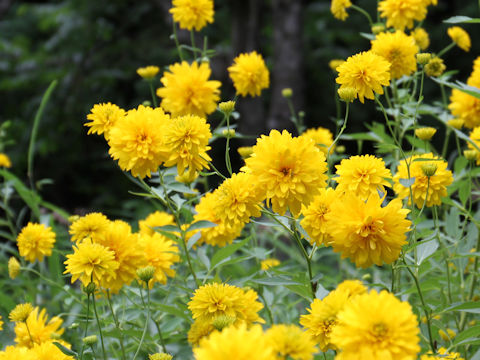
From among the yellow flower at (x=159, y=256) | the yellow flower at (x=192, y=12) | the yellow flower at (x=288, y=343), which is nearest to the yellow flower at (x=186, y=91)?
the yellow flower at (x=192, y=12)

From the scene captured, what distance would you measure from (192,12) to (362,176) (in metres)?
1.15

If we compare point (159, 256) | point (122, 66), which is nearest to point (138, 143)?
point (159, 256)

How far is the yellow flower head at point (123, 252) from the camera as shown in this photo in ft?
5.00

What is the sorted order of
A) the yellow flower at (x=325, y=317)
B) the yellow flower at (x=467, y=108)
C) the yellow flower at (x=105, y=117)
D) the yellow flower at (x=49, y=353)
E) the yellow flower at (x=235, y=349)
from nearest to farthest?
the yellow flower at (x=235, y=349), the yellow flower at (x=325, y=317), the yellow flower at (x=49, y=353), the yellow flower at (x=105, y=117), the yellow flower at (x=467, y=108)

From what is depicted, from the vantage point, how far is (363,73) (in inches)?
54.4

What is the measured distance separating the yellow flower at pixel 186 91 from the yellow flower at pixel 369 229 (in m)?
0.92

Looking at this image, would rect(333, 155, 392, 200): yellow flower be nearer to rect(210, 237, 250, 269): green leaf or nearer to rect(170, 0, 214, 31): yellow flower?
rect(210, 237, 250, 269): green leaf

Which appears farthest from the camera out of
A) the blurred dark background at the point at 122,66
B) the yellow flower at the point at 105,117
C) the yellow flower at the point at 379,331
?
the blurred dark background at the point at 122,66

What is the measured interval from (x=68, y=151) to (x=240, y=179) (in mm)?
4997

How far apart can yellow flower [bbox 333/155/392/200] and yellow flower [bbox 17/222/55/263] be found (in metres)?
1.00

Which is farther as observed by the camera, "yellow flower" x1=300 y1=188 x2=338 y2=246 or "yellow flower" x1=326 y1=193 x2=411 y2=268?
"yellow flower" x1=300 y1=188 x2=338 y2=246

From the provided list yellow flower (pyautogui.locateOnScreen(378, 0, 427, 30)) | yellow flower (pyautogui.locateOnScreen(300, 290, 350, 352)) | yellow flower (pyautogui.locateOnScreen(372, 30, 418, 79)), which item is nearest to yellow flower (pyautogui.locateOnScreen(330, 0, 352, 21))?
yellow flower (pyautogui.locateOnScreen(378, 0, 427, 30))

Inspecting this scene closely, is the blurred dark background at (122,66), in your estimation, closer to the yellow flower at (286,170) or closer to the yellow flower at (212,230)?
the yellow flower at (212,230)

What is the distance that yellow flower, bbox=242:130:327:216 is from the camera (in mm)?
1175
